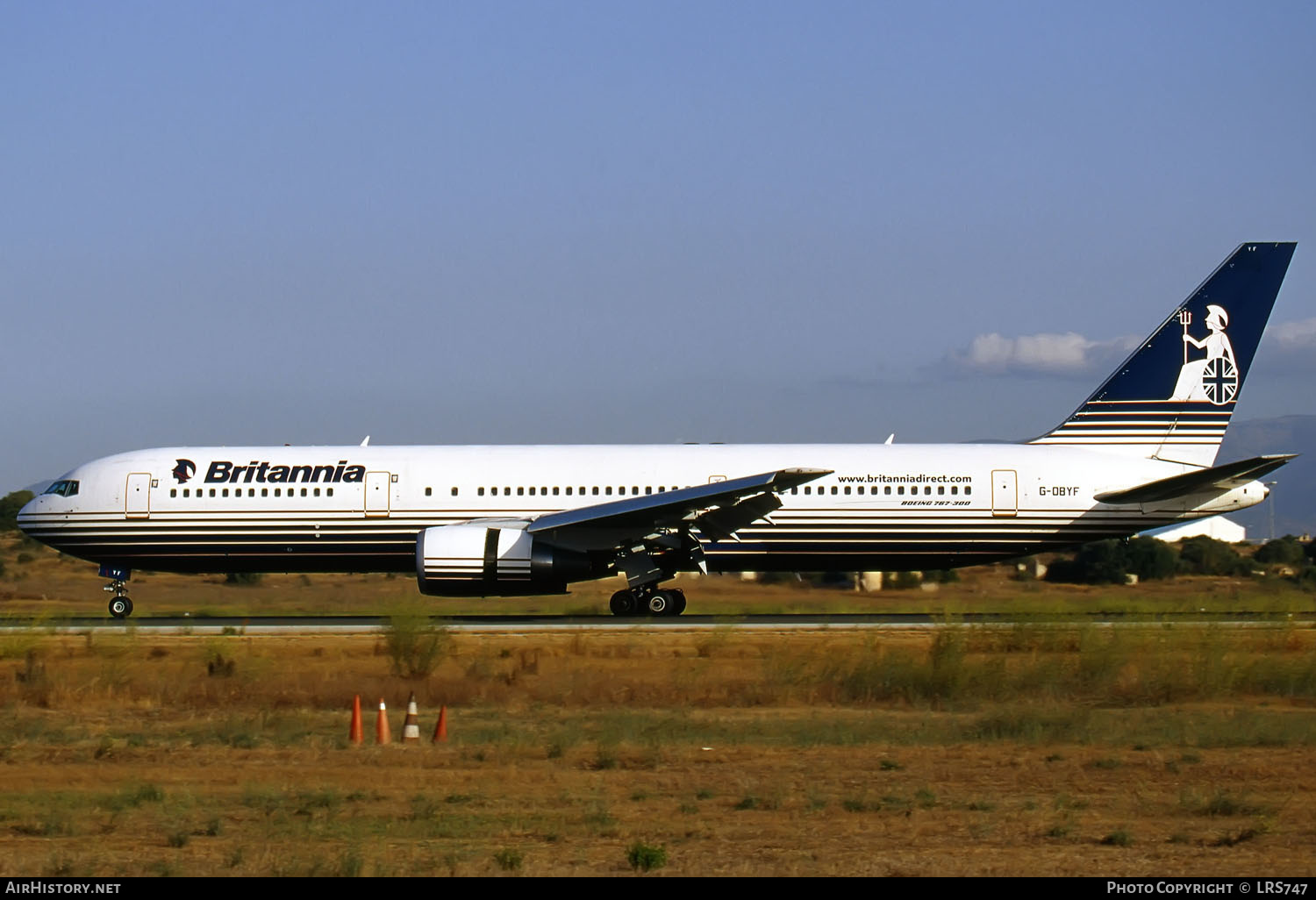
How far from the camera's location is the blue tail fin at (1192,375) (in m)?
26.2

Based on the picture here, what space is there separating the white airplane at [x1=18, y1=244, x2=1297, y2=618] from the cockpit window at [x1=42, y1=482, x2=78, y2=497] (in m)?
0.05

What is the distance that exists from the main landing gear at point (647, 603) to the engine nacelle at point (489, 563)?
1626 mm

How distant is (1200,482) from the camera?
2414cm

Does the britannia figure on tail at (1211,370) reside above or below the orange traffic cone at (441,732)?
above

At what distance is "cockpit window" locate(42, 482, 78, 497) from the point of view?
26891mm

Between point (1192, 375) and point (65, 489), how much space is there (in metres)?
21.0

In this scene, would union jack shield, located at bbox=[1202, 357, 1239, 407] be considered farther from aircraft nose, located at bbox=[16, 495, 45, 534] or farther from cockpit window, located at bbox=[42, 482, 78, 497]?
aircraft nose, located at bbox=[16, 495, 45, 534]

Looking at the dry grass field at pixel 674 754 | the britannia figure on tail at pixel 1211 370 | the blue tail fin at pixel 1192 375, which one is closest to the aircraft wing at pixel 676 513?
the dry grass field at pixel 674 754

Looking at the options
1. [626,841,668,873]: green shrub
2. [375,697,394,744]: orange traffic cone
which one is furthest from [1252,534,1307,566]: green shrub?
[626,841,668,873]: green shrub

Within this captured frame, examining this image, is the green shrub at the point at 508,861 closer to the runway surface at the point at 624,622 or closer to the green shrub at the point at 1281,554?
the runway surface at the point at 624,622

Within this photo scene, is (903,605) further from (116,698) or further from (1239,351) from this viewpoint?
(116,698)

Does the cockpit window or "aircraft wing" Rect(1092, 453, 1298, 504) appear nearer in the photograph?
"aircraft wing" Rect(1092, 453, 1298, 504)

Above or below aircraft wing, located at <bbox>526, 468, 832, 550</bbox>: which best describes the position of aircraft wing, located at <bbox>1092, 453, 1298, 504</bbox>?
above
